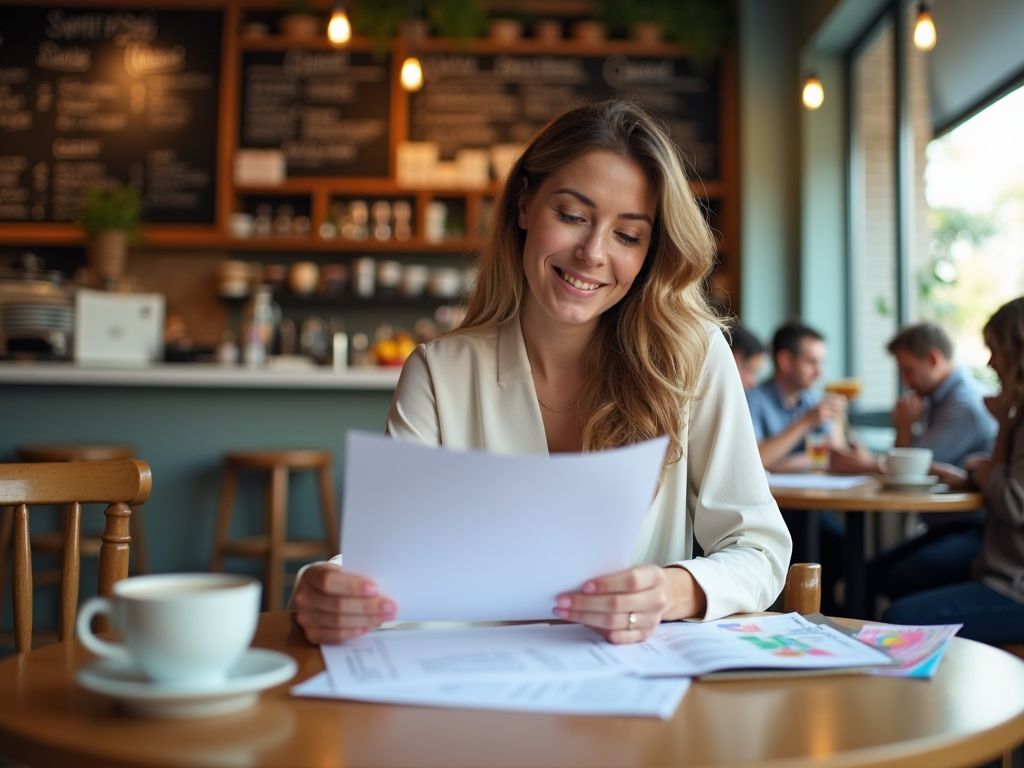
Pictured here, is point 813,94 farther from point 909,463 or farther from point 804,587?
point 804,587

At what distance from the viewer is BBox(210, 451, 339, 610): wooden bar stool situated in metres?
3.71

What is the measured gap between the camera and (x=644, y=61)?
19.3 feet

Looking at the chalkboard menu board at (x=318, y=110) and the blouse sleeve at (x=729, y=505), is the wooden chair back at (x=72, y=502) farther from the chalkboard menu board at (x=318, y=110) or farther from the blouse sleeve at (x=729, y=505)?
the chalkboard menu board at (x=318, y=110)

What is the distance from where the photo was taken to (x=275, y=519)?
374 cm

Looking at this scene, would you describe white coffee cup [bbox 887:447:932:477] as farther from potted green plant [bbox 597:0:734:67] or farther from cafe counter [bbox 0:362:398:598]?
potted green plant [bbox 597:0:734:67]

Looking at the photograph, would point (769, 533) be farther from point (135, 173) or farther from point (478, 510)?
point (135, 173)

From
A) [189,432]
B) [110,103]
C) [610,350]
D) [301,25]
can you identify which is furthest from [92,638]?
[110,103]

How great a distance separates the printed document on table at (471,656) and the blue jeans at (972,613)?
1.62m

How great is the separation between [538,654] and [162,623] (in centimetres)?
35

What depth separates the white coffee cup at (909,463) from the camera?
273 cm

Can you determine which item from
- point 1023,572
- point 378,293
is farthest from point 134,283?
point 1023,572

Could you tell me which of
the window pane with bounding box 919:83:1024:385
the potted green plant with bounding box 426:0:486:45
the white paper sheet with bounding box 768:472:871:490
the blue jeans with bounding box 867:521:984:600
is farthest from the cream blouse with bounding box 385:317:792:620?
the potted green plant with bounding box 426:0:486:45

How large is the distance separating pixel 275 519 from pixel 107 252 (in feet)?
7.61

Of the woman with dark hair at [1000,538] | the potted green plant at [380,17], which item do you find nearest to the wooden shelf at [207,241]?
the potted green plant at [380,17]
